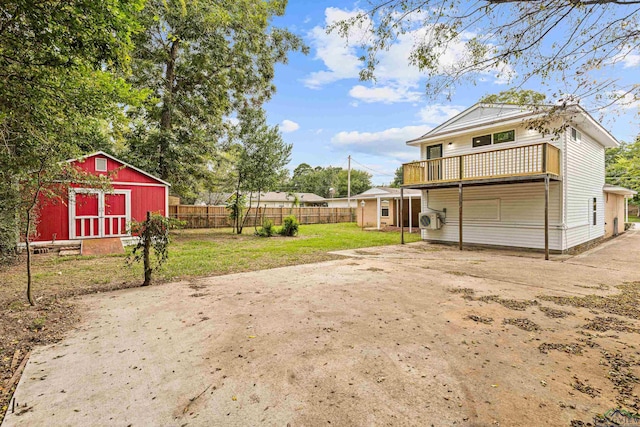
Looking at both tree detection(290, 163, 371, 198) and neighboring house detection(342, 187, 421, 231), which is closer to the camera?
neighboring house detection(342, 187, 421, 231)

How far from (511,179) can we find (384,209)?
11.4 metres

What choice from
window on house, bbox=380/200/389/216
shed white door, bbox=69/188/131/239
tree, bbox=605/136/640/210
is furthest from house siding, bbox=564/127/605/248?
shed white door, bbox=69/188/131/239

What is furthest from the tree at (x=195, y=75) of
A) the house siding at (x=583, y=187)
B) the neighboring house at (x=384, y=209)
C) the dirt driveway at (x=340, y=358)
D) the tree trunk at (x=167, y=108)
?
the house siding at (x=583, y=187)

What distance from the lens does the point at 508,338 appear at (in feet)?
10.8

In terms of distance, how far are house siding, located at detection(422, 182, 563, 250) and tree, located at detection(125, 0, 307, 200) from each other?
35.4 ft

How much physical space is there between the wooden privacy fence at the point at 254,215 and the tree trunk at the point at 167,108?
288cm

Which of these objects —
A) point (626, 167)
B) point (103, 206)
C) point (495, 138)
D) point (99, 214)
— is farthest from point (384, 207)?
point (626, 167)

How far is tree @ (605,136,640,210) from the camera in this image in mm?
18125

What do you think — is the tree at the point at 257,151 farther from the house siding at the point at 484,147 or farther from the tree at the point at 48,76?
the tree at the point at 48,76

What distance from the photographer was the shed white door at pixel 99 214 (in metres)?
10.0

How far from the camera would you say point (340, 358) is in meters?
2.84

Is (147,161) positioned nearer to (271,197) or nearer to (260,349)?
(260,349)

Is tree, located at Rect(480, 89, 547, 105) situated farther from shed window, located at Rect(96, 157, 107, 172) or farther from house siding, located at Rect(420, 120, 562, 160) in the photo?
shed window, located at Rect(96, 157, 107, 172)

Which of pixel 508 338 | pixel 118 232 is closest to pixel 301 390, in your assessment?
pixel 508 338
